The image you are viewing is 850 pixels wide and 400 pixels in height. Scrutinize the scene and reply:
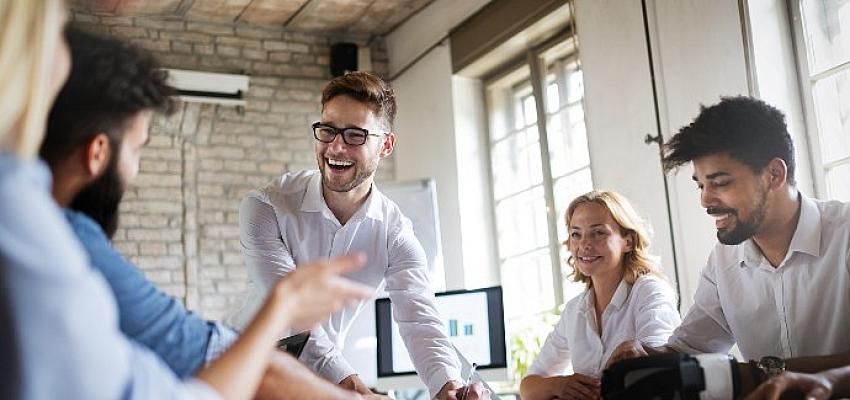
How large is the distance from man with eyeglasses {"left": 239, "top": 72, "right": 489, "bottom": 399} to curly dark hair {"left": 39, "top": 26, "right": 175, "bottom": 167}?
67.1 inches

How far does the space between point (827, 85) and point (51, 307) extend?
162 inches

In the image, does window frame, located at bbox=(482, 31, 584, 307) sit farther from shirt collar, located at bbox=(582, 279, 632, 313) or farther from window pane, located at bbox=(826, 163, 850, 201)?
shirt collar, located at bbox=(582, 279, 632, 313)

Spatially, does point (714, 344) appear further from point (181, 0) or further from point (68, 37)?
point (181, 0)

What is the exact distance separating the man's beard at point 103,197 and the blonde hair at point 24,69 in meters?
0.26

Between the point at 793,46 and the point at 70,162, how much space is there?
3968 mm

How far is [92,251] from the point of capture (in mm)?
1241

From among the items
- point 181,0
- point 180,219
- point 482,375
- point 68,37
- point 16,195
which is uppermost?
point 181,0

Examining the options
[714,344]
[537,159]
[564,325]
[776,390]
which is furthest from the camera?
[537,159]

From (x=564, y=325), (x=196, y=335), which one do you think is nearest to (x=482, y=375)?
(x=564, y=325)

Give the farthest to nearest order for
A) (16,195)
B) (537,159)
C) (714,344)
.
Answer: (537,159) < (714,344) < (16,195)

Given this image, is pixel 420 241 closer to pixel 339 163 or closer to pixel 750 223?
pixel 339 163

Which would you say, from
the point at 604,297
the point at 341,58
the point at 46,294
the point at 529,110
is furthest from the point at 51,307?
the point at 341,58

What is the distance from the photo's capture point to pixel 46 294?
2.77 feet

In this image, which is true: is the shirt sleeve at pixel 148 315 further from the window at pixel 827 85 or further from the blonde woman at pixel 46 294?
the window at pixel 827 85
